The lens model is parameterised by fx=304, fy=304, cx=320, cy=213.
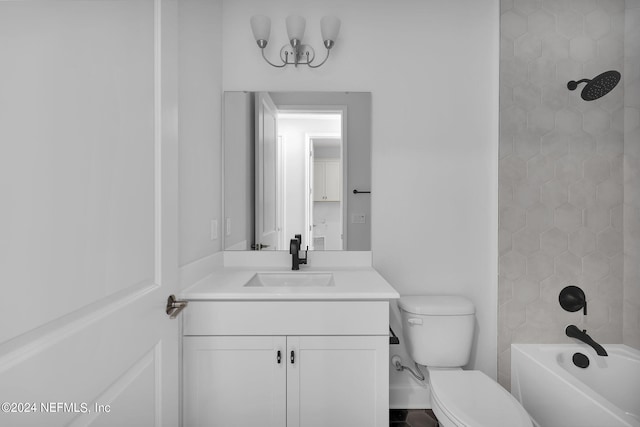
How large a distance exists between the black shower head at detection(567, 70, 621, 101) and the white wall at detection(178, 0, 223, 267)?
78.0 inches

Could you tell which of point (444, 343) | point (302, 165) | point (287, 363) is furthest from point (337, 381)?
point (302, 165)

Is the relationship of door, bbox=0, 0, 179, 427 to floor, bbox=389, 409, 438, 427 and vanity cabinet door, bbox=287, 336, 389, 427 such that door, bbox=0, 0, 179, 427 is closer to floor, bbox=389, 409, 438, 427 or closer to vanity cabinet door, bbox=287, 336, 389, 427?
vanity cabinet door, bbox=287, 336, 389, 427

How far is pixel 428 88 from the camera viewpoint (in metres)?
1.80

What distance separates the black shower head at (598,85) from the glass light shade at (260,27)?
1709mm

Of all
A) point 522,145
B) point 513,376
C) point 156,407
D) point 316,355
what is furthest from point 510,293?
point 156,407

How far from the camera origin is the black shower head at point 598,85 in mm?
1521

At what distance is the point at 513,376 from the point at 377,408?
99 cm

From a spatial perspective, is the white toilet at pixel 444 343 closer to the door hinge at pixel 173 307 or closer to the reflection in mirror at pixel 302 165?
the reflection in mirror at pixel 302 165

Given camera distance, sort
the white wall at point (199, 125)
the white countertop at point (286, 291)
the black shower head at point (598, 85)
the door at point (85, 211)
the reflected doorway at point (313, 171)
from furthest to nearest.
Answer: the reflected doorway at point (313, 171) < the black shower head at point (598, 85) < the white wall at point (199, 125) < the white countertop at point (286, 291) < the door at point (85, 211)

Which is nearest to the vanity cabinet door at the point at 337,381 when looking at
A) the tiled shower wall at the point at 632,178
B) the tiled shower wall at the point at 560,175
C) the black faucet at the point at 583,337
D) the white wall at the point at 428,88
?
the white wall at the point at 428,88

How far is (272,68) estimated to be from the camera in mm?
1808

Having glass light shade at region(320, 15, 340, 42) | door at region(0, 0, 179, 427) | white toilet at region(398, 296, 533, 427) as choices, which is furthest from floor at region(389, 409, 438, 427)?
glass light shade at region(320, 15, 340, 42)

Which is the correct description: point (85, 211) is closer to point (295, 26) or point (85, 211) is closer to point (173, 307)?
point (173, 307)

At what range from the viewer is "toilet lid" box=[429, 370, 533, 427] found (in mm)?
1100
